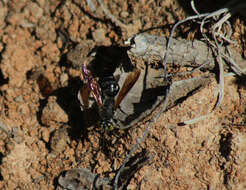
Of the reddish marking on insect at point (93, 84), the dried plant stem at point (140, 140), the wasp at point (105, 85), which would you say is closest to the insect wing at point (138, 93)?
the wasp at point (105, 85)

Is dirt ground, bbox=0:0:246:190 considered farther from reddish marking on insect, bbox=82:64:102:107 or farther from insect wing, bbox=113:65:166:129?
reddish marking on insect, bbox=82:64:102:107

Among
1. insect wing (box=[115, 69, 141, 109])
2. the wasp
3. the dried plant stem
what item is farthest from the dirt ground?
insect wing (box=[115, 69, 141, 109])

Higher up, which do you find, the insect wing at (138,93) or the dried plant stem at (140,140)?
the insect wing at (138,93)

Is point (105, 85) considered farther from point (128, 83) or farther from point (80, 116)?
point (80, 116)

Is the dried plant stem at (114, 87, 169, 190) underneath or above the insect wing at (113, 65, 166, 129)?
underneath

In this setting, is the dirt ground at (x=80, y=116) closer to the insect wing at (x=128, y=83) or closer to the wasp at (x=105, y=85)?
the wasp at (x=105, y=85)

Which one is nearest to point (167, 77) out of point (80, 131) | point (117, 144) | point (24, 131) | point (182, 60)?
point (182, 60)
